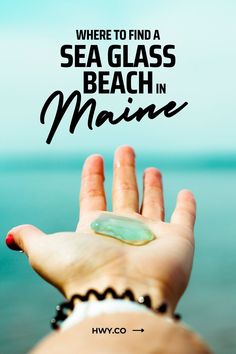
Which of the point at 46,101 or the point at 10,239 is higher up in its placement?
the point at 46,101

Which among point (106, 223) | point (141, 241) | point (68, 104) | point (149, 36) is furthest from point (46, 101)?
point (141, 241)

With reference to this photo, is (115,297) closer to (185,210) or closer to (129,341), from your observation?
(129,341)

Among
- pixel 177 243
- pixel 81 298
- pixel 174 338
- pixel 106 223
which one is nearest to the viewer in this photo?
pixel 174 338

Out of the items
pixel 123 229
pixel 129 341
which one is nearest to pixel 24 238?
pixel 123 229

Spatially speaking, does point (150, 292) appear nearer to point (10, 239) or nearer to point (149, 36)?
point (10, 239)

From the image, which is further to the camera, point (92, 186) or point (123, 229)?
point (92, 186)

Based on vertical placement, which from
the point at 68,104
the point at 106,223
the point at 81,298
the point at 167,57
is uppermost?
the point at 167,57

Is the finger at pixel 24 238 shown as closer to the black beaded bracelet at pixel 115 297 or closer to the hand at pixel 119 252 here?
the hand at pixel 119 252

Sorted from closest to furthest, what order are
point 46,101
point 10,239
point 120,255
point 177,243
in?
point 120,255
point 177,243
point 10,239
point 46,101
